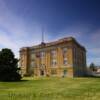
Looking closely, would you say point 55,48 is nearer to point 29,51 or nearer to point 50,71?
point 50,71

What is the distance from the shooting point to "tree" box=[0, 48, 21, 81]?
135 feet

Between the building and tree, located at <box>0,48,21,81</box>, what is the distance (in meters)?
25.2

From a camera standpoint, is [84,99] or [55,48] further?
[55,48]

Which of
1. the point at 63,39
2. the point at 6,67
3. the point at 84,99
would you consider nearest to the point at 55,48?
the point at 63,39

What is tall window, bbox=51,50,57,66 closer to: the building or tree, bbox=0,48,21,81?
the building

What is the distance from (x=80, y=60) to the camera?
247 ft

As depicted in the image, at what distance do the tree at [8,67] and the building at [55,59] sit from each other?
82.8 ft

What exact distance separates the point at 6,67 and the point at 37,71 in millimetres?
34072

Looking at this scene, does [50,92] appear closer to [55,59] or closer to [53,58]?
[55,59]

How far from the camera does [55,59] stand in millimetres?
69250

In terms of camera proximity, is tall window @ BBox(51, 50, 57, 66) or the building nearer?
the building

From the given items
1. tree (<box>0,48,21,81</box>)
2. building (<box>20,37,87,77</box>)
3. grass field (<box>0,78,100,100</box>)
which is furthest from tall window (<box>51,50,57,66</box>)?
grass field (<box>0,78,100,100</box>)

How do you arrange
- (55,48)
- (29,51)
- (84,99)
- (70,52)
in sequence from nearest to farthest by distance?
(84,99) < (70,52) < (55,48) < (29,51)

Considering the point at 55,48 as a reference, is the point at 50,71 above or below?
below
